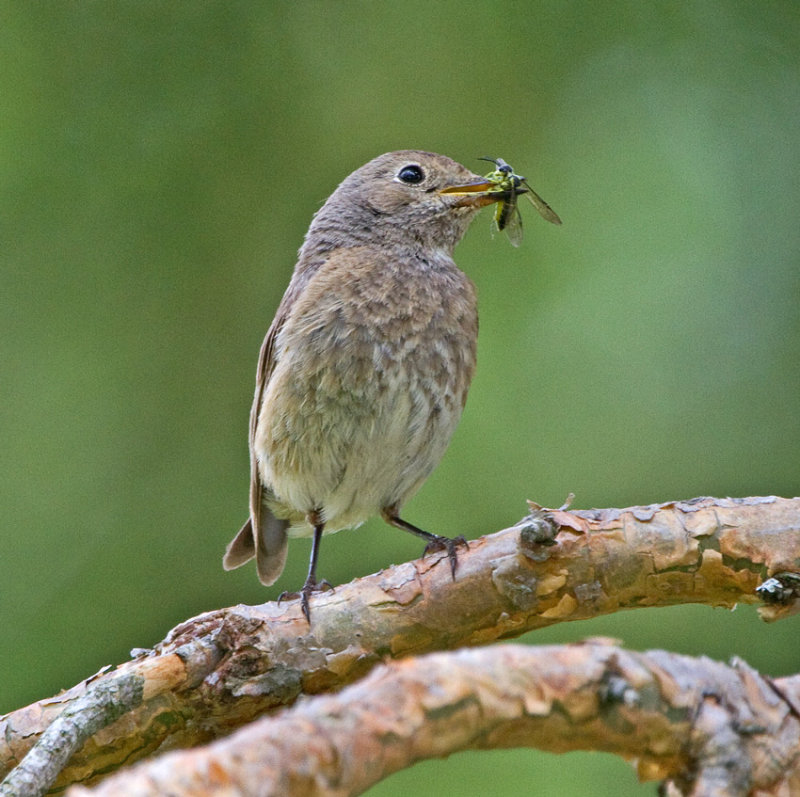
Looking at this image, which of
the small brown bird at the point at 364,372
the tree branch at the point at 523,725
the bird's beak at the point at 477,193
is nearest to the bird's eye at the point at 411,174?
the small brown bird at the point at 364,372

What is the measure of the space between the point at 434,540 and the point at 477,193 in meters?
1.96

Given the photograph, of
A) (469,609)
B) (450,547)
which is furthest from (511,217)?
(469,609)

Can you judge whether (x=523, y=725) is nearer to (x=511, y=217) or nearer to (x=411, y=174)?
(x=511, y=217)

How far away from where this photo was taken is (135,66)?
19.8ft

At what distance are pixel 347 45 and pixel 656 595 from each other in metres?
4.21

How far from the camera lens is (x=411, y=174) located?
219 inches

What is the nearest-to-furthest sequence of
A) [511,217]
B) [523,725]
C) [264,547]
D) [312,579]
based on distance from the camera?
[523,725] < [312,579] < [264,547] < [511,217]

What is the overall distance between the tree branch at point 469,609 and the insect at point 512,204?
243 cm

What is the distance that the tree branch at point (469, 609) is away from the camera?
313 cm

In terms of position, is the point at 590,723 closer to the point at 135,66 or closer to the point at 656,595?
the point at 656,595

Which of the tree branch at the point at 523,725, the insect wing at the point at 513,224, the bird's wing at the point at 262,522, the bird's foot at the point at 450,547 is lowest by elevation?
the tree branch at the point at 523,725

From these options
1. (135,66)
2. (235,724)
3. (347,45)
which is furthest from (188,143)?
(235,724)

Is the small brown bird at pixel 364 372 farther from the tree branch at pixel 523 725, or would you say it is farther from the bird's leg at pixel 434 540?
the tree branch at pixel 523 725

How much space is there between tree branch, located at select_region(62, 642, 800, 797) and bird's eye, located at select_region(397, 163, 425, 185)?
3707mm
